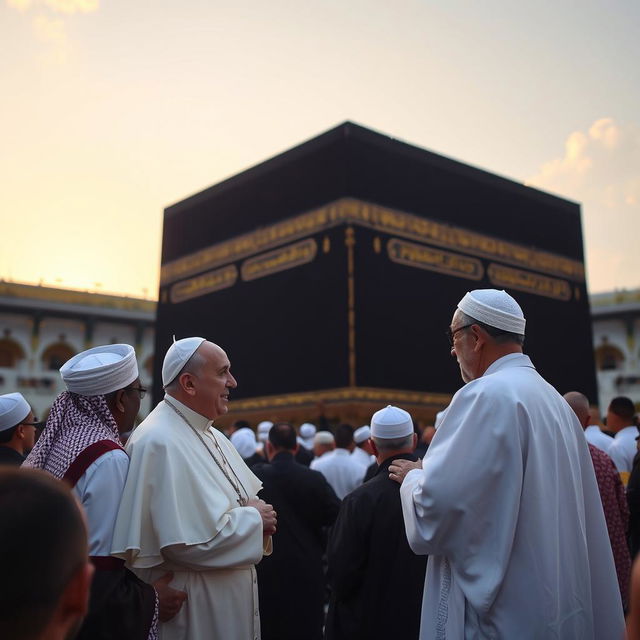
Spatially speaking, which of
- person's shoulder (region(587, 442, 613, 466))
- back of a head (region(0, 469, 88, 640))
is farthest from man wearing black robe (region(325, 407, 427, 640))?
back of a head (region(0, 469, 88, 640))

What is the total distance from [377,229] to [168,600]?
37.7ft

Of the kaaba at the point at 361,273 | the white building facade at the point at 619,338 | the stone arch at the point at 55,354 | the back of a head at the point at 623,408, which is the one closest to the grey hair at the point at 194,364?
the back of a head at the point at 623,408

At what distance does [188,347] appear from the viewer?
2.35 meters

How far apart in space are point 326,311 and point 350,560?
33.8ft

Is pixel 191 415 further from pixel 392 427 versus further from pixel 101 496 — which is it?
pixel 392 427

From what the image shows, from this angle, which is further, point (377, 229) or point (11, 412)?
point (377, 229)

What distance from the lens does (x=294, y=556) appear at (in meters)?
3.53

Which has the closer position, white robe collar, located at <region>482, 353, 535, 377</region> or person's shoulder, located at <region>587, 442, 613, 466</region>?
white robe collar, located at <region>482, 353, 535, 377</region>

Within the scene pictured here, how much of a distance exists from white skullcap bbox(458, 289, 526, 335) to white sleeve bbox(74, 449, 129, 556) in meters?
1.07

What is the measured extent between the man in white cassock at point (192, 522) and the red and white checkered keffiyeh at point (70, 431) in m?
0.14

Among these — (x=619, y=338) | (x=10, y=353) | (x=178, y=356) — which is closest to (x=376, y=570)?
(x=178, y=356)

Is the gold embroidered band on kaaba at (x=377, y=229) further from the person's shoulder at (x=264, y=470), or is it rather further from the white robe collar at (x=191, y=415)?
the white robe collar at (x=191, y=415)

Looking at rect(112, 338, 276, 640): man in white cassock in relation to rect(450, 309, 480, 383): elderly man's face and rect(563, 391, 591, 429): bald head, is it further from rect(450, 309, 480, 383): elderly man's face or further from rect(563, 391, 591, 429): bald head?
Result: rect(563, 391, 591, 429): bald head

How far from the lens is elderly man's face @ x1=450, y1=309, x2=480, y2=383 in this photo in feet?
6.86
